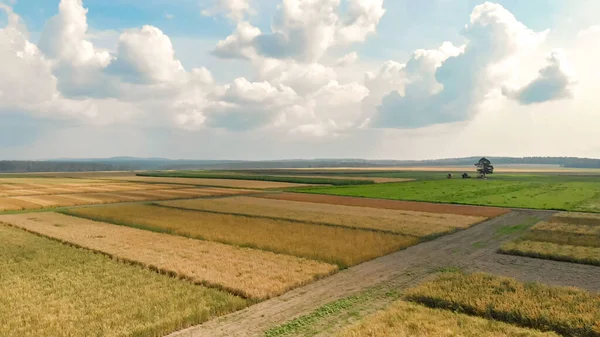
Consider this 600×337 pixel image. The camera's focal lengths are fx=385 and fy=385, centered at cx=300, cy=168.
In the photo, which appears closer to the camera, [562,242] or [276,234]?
[562,242]

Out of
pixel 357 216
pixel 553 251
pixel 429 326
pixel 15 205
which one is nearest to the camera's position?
pixel 429 326

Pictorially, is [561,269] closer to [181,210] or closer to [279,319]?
[279,319]

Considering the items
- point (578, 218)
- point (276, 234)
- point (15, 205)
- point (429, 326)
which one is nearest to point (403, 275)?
point (429, 326)

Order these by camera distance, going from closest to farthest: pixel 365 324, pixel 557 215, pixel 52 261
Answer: pixel 365 324 < pixel 52 261 < pixel 557 215

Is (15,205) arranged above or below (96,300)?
below

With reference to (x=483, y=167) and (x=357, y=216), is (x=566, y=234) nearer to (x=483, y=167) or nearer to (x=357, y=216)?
(x=357, y=216)

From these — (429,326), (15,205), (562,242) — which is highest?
(429,326)

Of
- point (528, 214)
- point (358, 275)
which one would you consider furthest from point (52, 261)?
point (528, 214)
